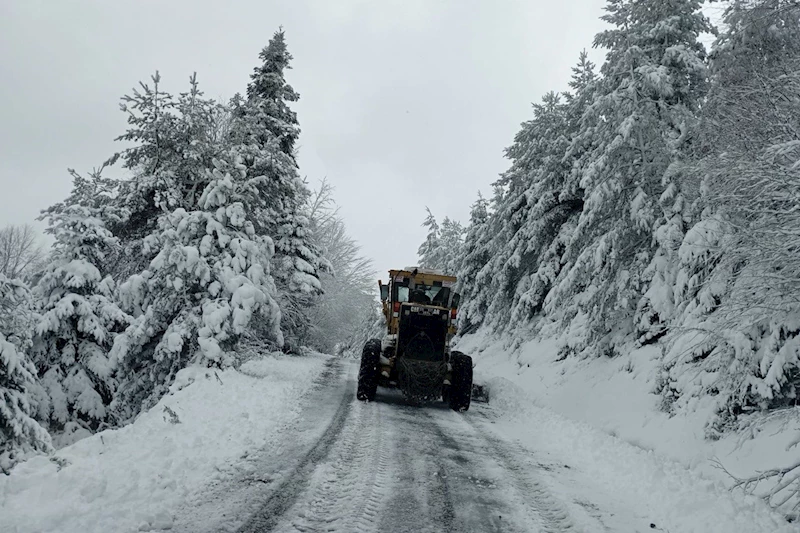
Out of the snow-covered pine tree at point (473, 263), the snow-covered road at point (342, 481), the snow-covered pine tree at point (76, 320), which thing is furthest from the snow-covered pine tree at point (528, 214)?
the snow-covered pine tree at point (76, 320)

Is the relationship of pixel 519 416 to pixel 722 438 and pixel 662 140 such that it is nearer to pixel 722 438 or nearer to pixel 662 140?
pixel 722 438

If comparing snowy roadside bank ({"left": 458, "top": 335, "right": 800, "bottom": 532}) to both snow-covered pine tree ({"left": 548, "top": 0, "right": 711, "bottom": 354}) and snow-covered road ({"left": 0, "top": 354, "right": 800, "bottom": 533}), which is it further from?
snow-covered pine tree ({"left": 548, "top": 0, "right": 711, "bottom": 354})

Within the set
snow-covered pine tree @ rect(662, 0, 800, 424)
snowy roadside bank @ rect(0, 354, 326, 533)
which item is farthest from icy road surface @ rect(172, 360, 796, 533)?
snow-covered pine tree @ rect(662, 0, 800, 424)

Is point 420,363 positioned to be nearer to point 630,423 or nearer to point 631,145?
point 630,423

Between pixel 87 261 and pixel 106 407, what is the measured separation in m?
3.73

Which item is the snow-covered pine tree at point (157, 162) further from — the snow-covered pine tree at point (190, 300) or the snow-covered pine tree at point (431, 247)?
the snow-covered pine tree at point (431, 247)

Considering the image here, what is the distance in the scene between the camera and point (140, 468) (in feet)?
17.5

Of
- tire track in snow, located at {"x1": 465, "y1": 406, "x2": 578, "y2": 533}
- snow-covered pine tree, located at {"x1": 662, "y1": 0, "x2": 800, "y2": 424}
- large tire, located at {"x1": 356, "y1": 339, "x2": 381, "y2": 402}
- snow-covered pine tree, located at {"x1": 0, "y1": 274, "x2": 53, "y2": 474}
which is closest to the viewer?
tire track in snow, located at {"x1": 465, "y1": 406, "x2": 578, "y2": 533}

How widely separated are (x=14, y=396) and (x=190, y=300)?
578 centimetres

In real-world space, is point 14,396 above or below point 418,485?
above

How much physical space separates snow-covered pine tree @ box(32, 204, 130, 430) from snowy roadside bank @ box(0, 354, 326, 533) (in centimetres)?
491

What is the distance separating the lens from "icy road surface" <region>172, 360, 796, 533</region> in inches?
192

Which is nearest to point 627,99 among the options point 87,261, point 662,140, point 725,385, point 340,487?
point 662,140

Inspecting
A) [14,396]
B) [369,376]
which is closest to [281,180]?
[369,376]
